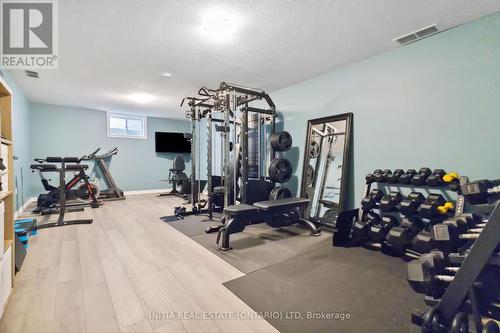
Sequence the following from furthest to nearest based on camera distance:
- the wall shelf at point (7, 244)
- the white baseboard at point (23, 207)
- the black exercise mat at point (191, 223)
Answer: the white baseboard at point (23, 207) → the black exercise mat at point (191, 223) → the wall shelf at point (7, 244)

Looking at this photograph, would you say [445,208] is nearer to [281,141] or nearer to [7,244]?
[281,141]

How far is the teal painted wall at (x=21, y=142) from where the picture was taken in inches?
156

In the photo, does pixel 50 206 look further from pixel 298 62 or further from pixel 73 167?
pixel 298 62

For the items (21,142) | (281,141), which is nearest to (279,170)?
(281,141)

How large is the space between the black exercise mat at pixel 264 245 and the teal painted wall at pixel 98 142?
4.75 meters

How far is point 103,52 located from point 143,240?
2509 mm

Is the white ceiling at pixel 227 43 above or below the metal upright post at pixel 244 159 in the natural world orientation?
above

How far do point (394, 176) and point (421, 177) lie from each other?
27 centimetres

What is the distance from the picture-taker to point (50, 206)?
4.48 meters

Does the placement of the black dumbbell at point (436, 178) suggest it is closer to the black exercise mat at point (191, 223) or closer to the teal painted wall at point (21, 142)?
the black exercise mat at point (191, 223)

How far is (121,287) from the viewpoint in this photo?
5.84 feet

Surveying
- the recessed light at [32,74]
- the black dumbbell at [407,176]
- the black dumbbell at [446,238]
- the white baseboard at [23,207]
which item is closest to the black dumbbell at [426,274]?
the black dumbbell at [446,238]

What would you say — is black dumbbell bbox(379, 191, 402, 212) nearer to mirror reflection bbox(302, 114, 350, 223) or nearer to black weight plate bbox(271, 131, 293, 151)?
mirror reflection bbox(302, 114, 350, 223)

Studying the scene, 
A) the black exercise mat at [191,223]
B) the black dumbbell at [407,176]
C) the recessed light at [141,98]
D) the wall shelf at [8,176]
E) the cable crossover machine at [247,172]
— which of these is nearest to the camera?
the wall shelf at [8,176]
